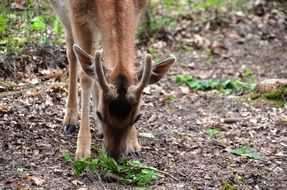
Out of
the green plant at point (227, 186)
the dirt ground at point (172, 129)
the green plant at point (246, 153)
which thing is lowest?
the green plant at point (227, 186)

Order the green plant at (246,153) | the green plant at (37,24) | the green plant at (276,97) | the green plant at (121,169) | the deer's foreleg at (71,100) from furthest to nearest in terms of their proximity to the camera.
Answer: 1. the green plant at (276,97)
2. the green plant at (37,24)
3. the deer's foreleg at (71,100)
4. the green plant at (246,153)
5. the green plant at (121,169)

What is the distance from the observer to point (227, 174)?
693 centimetres

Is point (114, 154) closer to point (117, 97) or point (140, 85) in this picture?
point (117, 97)

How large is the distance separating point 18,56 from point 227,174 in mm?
3916

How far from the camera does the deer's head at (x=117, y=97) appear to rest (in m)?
6.04

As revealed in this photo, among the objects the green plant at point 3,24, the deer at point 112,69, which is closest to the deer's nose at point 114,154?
the deer at point 112,69

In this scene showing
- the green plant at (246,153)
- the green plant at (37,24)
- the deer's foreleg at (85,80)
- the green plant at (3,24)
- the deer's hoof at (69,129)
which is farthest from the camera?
the green plant at (37,24)

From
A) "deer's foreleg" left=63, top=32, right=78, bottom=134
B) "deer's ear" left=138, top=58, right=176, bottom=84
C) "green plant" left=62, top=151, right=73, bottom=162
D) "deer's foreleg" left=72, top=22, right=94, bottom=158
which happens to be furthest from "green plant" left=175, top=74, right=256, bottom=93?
"green plant" left=62, top=151, right=73, bottom=162

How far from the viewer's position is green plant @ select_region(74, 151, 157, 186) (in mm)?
6258

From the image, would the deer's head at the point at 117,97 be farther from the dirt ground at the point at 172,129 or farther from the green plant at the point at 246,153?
the green plant at the point at 246,153

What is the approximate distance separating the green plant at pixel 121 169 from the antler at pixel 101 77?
2.14ft

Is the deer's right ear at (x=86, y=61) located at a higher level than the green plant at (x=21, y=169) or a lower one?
higher

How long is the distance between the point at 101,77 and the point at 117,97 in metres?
0.24

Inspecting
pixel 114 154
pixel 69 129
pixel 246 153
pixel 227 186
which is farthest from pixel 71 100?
pixel 227 186
